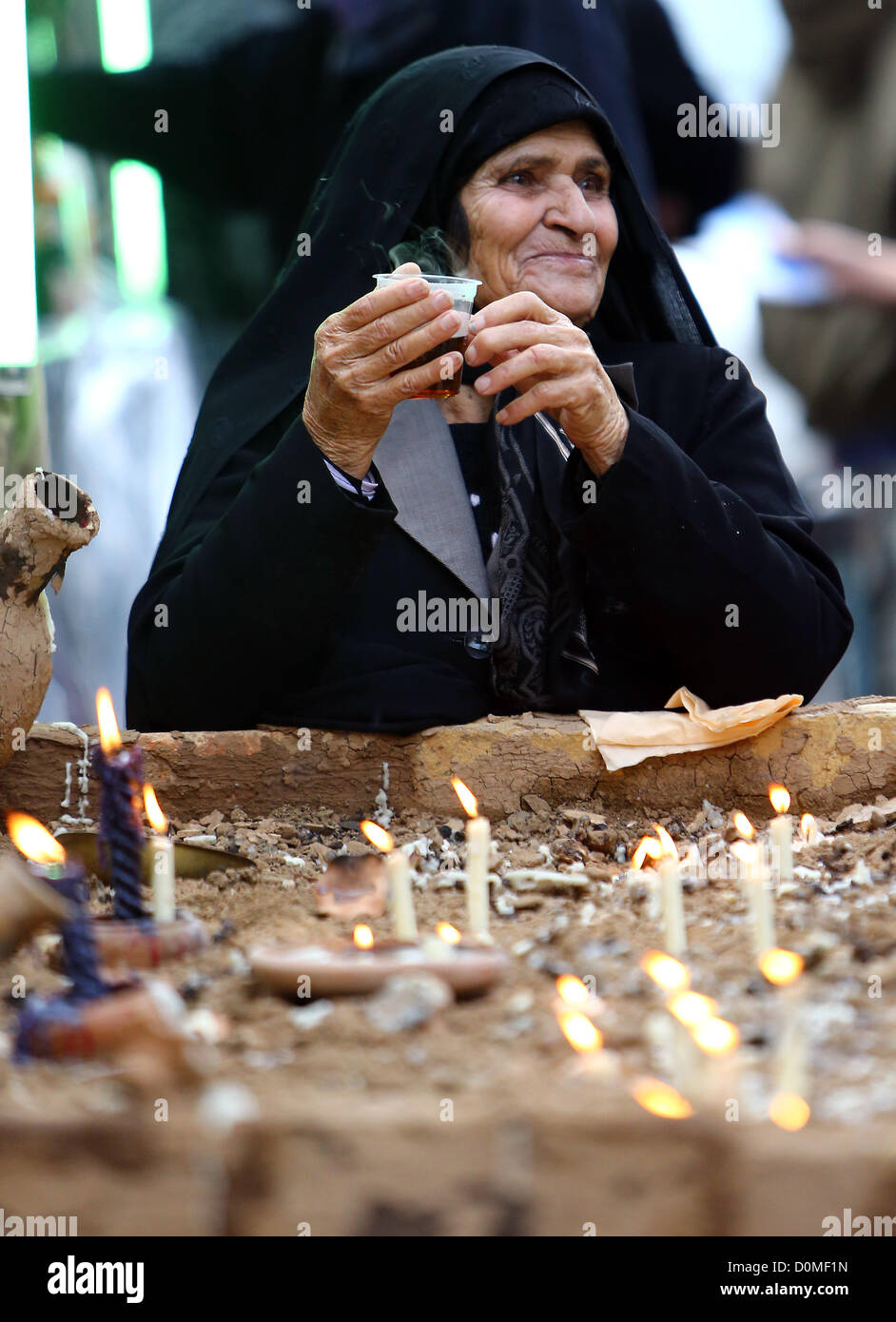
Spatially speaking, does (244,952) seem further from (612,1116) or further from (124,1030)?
(612,1116)

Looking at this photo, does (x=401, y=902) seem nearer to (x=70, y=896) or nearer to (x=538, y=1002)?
(x=538, y=1002)

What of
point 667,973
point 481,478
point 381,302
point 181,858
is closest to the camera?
point 667,973

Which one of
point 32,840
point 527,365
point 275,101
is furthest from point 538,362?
point 275,101

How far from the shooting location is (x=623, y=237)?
137 inches

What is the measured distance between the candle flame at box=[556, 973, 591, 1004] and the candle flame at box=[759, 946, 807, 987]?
0.65 ft

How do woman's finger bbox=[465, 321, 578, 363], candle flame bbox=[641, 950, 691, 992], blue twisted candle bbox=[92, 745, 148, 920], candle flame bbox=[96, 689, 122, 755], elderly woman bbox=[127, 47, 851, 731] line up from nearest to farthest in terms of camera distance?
candle flame bbox=[641, 950, 691, 992] < blue twisted candle bbox=[92, 745, 148, 920] < candle flame bbox=[96, 689, 122, 755] < woman's finger bbox=[465, 321, 578, 363] < elderly woman bbox=[127, 47, 851, 731]

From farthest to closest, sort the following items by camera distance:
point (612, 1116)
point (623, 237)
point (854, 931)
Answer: point (623, 237) < point (854, 931) < point (612, 1116)

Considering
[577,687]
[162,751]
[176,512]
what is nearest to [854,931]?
[577,687]

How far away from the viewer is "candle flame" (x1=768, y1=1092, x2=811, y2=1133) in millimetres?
1002

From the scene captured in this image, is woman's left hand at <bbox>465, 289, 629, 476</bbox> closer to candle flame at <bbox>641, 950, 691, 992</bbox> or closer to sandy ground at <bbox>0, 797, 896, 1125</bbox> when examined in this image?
sandy ground at <bbox>0, 797, 896, 1125</bbox>

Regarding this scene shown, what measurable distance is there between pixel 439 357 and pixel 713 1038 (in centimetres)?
163

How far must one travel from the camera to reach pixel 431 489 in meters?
3.11

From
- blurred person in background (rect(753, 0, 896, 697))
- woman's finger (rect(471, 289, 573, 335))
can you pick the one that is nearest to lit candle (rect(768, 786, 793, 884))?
woman's finger (rect(471, 289, 573, 335))

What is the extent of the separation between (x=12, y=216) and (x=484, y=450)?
2.12 m
